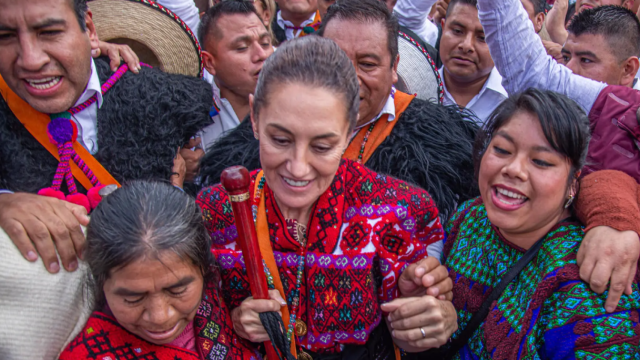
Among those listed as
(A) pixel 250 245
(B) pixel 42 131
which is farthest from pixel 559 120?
(B) pixel 42 131

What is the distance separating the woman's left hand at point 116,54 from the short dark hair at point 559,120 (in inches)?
65.2

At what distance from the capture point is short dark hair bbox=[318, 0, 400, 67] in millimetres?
2627

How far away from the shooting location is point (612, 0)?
4867 millimetres

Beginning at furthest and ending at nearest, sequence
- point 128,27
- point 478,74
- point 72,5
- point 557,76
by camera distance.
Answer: point 478,74
point 128,27
point 557,76
point 72,5

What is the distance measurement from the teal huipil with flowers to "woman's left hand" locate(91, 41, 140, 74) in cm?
167

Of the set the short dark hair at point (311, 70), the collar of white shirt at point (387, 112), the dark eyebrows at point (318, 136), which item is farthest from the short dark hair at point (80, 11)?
the collar of white shirt at point (387, 112)

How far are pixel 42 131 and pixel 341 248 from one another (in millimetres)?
1336

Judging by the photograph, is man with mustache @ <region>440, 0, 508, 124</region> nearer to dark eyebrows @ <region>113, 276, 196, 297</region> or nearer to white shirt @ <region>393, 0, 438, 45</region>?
white shirt @ <region>393, 0, 438, 45</region>

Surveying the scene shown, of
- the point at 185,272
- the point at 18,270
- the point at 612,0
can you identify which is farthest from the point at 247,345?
the point at 612,0

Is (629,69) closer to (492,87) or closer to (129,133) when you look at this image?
(492,87)

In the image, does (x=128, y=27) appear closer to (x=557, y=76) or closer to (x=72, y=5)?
(x=72, y=5)

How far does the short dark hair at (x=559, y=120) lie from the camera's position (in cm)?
175

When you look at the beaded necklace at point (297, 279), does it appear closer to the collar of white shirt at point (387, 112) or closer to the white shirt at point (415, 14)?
the collar of white shirt at point (387, 112)

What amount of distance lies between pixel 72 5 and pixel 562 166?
6.48 ft
